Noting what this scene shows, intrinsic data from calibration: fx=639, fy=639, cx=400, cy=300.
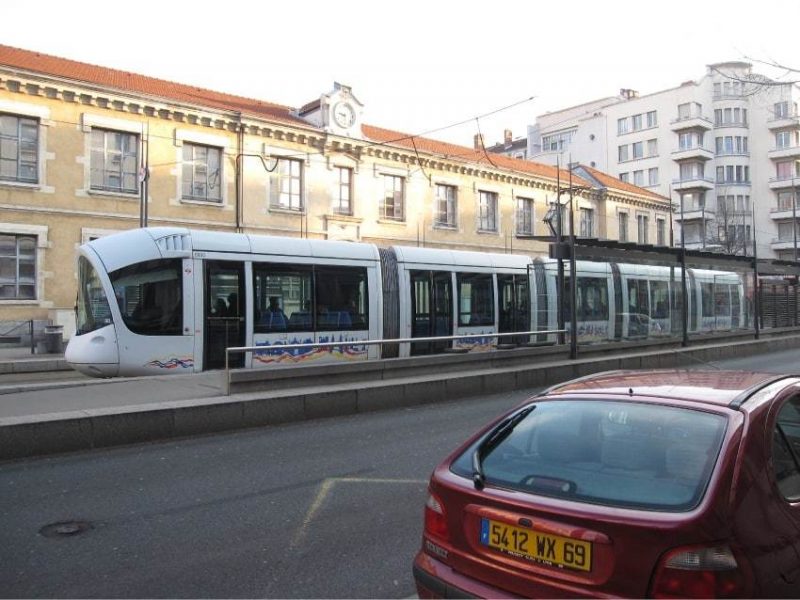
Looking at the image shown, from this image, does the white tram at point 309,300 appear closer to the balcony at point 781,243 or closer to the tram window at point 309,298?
the tram window at point 309,298

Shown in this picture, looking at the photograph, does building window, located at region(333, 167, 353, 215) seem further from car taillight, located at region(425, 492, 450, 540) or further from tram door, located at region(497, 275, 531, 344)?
car taillight, located at region(425, 492, 450, 540)

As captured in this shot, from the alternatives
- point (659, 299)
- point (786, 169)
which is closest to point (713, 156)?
point (786, 169)

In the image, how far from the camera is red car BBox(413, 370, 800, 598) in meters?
2.45

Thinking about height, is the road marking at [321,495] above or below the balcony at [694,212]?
below

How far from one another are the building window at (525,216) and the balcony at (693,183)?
35.6m

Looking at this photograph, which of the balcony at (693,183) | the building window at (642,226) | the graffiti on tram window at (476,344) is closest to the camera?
the graffiti on tram window at (476,344)

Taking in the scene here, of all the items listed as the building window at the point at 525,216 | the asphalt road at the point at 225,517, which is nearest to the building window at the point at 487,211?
the building window at the point at 525,216

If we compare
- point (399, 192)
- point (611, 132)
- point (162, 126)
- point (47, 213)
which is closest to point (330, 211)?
point (399, 192)

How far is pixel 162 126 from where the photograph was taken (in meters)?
25.7

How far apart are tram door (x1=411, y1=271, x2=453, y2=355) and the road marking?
32.1 feet

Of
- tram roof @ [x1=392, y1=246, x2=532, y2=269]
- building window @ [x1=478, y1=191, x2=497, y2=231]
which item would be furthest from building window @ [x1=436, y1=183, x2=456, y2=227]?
tram roof @ [x1=392, y1=246, x2=532, y2=269]

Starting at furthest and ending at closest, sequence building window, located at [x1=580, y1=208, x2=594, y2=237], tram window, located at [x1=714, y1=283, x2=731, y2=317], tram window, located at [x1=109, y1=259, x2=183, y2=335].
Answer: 1. building window, located at [x1=580, y1=208, x2=594, y2=237]
2. tram window, located at [x1=714, y1=283, x2=731, y2=317]
3. tram window, located at [x1=109, y1=259, x2=183, y2=335]

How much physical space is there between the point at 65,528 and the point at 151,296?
786cm

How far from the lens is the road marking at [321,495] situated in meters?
4.82
